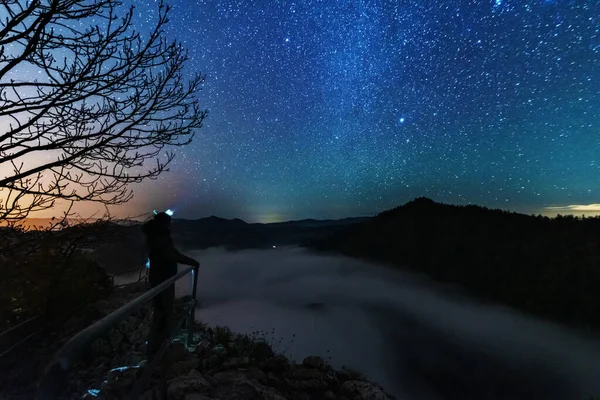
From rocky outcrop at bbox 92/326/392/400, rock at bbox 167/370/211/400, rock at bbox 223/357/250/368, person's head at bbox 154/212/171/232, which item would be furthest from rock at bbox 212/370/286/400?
person's head at bbox 154/212/171/232

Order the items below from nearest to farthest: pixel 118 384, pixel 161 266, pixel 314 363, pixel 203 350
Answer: pixel 118 384 → pixel 161 266 → pixel 203 350 → pixel 314 363

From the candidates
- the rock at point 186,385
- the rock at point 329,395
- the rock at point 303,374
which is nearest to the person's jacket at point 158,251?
the rock at point 186,385

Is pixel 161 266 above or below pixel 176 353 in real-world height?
above

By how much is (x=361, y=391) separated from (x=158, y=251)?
4357 mm

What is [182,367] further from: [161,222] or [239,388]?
[161,222]

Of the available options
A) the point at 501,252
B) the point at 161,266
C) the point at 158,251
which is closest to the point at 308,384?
the point at 161,266

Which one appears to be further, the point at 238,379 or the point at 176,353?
the point at 176,353

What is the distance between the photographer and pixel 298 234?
162 metres

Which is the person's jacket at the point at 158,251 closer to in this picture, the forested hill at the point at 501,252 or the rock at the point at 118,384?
the rock at the point at 118,384

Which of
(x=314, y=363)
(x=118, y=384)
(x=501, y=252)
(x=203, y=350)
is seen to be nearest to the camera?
(x=118, y=384)

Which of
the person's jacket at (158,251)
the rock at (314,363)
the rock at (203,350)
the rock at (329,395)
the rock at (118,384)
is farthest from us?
the rock at (314,363)

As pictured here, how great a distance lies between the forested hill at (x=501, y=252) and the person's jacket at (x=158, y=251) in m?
46.3

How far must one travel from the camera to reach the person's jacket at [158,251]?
5066 mm

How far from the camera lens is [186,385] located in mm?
4172
